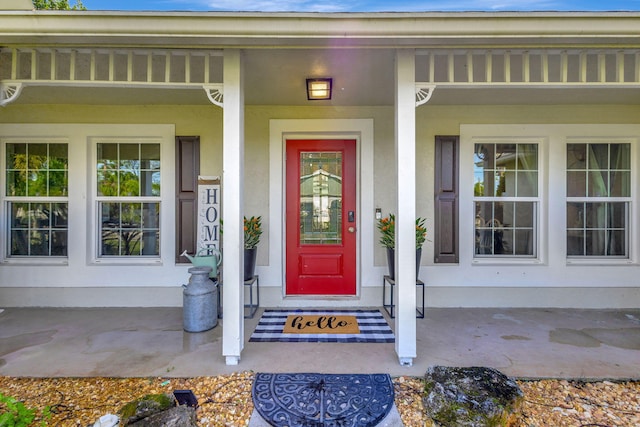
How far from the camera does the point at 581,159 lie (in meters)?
3.96

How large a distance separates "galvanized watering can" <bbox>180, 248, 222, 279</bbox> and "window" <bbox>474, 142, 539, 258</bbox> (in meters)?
3.09

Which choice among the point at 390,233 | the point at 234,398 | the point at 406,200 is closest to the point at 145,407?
the point at 234,398

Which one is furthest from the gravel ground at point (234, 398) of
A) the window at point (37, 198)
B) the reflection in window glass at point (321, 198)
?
the window at point (37, 198)

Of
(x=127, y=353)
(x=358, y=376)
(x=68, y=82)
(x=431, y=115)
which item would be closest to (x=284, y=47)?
(x=68, y=82)

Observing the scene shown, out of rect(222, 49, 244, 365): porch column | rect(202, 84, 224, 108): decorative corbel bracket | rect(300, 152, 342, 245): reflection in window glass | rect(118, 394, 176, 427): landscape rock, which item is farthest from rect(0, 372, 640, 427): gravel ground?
rect(202, 84, 224, 108): decorative corbel bracket

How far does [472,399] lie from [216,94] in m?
2.71

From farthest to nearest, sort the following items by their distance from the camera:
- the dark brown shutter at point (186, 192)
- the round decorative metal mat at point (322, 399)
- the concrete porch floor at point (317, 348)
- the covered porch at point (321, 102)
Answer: the dark brown shutter at point (186, 192), the concrete porch floor at point (317, 348), the covered porch at point (321, 102), the round decorative metal mat at point (322, 399)

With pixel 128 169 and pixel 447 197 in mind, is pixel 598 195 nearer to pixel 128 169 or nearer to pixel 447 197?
pixel 447 197

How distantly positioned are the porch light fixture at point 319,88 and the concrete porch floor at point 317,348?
240cm

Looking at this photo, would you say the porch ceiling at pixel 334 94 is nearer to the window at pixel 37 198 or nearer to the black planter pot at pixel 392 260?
the window at pixel 37 198

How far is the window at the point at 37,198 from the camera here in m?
3.90

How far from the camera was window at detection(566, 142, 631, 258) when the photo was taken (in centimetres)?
395

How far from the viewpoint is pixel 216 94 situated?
2520 mm

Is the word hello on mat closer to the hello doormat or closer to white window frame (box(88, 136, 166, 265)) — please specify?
the hello doormat
